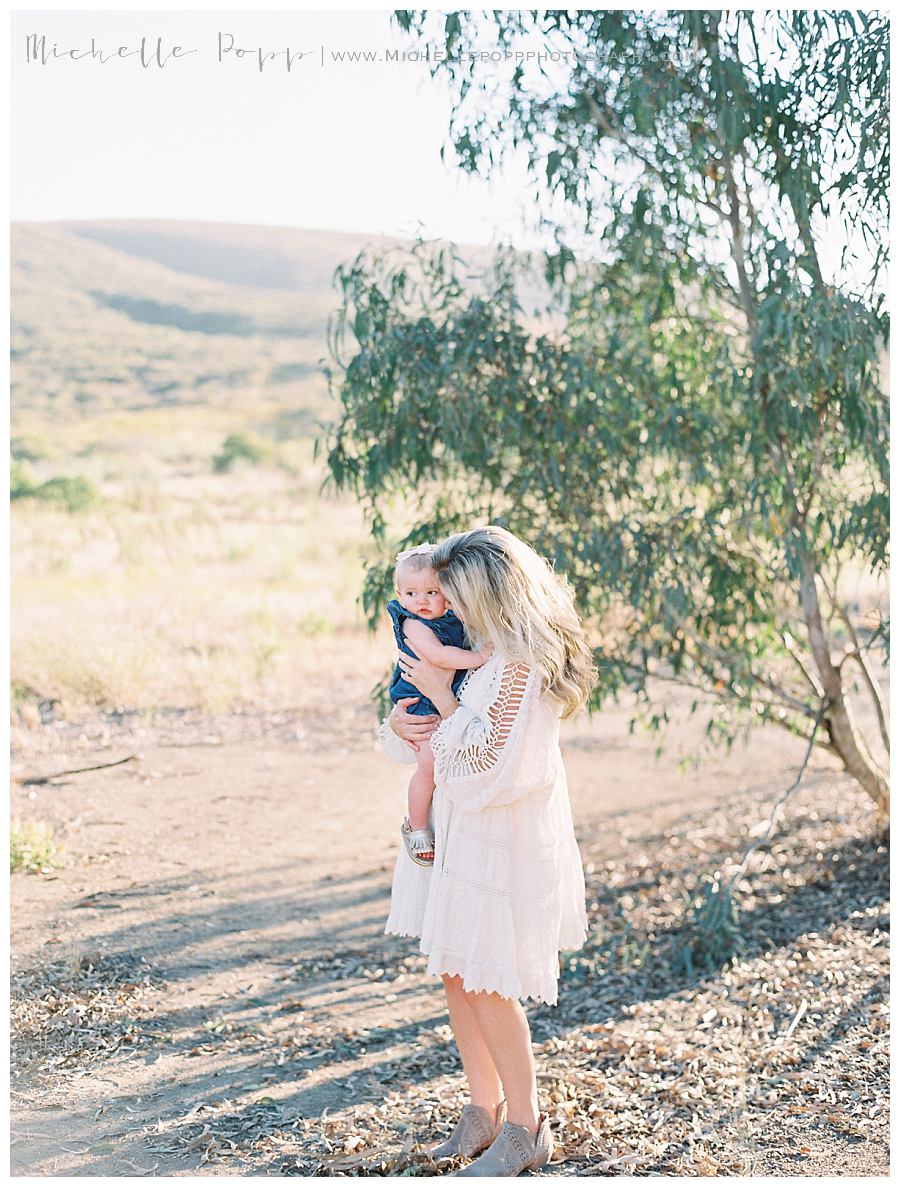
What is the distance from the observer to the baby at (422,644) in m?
3.05

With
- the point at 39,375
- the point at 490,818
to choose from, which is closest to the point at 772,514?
the point at 490,818

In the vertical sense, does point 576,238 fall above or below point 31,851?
above

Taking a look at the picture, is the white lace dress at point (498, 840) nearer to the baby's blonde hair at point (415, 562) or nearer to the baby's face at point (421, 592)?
the baby's face at point (421, 592)

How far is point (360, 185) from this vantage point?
31.2 feet

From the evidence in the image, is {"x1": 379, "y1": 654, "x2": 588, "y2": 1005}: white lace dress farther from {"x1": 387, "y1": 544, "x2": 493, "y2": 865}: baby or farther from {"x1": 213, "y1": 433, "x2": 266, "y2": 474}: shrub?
{"x1": 213, "y1": 433, "x2": 266, "y2": 474}: shrub

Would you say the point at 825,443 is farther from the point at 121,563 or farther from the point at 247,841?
the point at 121,563

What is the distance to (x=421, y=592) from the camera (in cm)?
308

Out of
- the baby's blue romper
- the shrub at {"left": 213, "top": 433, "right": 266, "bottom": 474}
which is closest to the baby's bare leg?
the baby's blue romper

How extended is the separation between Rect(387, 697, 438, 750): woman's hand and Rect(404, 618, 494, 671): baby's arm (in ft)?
0.51

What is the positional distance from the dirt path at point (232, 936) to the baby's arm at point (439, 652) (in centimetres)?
160

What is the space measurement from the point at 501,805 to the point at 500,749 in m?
0.17

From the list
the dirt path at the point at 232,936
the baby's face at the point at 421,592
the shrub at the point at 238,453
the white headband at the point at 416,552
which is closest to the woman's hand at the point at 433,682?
the baby's face at the point at 421,592

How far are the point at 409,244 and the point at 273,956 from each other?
3.19 metres

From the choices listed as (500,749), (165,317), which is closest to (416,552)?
(500,749)
